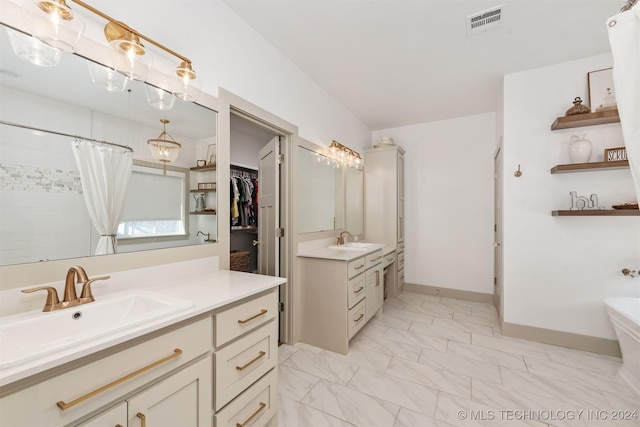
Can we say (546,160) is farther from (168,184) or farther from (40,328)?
(40,328)

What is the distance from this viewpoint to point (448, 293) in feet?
13.5

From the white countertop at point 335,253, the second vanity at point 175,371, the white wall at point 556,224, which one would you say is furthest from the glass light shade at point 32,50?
the white wall at point 556,224

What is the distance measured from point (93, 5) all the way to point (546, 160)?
366 centimetres

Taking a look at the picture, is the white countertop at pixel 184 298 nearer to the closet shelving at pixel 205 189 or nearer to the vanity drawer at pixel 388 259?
the closet shelving at pixel 205 189

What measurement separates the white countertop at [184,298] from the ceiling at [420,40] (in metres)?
1.89

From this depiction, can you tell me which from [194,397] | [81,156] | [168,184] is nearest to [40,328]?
[194,397]

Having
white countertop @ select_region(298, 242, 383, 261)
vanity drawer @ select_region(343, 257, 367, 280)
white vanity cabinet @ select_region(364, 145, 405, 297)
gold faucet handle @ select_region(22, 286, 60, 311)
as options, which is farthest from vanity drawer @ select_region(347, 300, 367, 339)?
gold faucet handle @ select_region(22, 286, 60, 311)

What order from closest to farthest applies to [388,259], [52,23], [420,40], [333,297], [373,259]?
[52,23] → [420,40] → [333,297] → [373,259] → [388,259]

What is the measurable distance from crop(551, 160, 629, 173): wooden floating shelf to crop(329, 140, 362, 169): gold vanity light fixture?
2.13 m

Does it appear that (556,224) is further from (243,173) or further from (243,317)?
(243,173)

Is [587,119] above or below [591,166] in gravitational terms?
above

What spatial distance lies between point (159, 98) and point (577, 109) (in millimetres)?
3444

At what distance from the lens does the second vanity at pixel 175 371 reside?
0.72m

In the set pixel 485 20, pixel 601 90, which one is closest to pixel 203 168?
pixel 485 20
